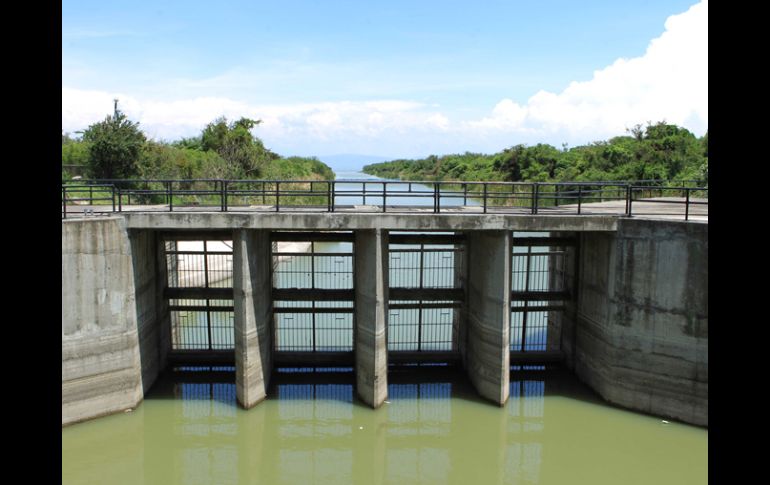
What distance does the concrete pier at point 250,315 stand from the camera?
14570 millimetres

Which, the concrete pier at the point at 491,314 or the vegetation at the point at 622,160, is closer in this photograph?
the concrete pier at the point at 491,314

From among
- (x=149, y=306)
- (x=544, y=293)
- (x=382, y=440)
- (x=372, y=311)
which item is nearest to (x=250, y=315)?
(x=372, y=311)

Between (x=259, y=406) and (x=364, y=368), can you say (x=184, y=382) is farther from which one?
(x=364, y=368)

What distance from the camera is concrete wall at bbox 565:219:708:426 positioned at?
13.8 m

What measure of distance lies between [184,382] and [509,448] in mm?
9003

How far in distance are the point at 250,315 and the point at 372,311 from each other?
9.82 feet

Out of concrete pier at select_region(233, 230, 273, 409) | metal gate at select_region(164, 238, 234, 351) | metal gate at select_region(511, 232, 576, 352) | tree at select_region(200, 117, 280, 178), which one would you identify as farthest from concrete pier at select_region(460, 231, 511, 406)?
tree at select_region(200, 117, 280, 178)

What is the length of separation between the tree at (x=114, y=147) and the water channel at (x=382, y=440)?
16795 millimetres

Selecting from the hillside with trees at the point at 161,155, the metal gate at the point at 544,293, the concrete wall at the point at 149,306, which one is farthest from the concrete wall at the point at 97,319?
the hillside with trees at the point at 161,155

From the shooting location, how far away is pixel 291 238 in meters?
16.8

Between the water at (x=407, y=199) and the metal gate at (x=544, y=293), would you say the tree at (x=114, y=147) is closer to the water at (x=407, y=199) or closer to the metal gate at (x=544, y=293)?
the water at (x=407, y=199)

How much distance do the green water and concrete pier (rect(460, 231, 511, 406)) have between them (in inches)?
25.8

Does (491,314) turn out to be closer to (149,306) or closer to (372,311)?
(372,311)
